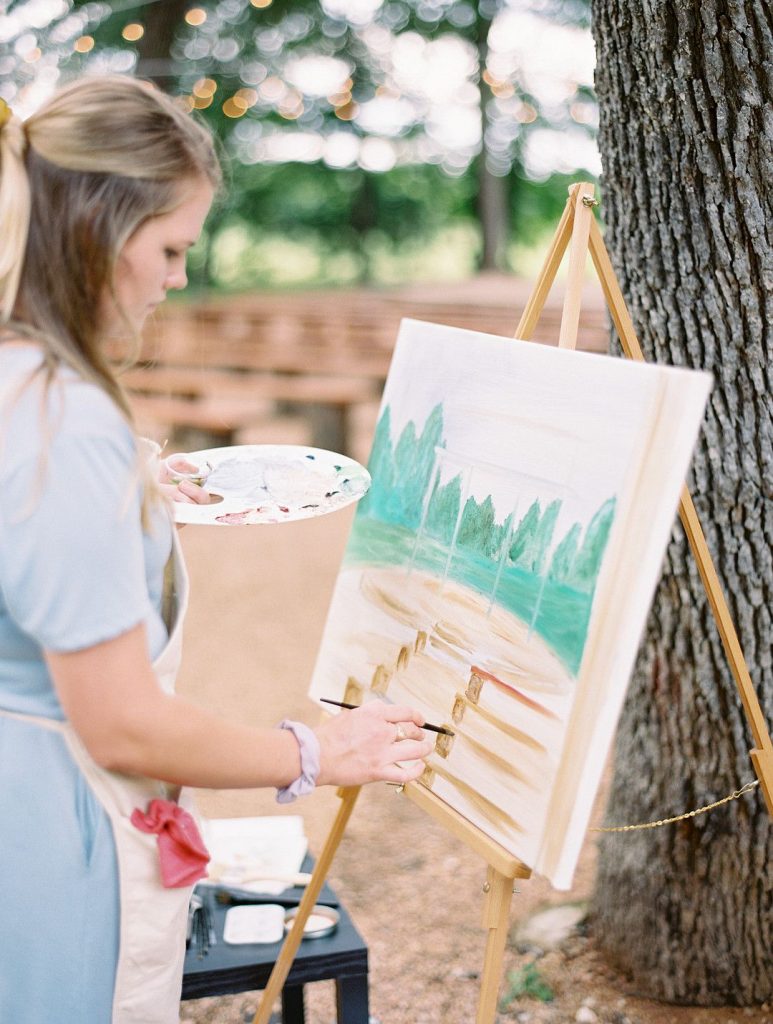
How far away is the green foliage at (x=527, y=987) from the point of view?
83.8 inches

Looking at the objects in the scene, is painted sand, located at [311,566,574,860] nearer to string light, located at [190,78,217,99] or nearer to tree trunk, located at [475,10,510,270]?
string light, located at [190,78,217,99]

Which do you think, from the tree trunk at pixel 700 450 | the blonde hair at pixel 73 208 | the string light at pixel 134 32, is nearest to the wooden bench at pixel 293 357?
the string light at pixel 134 32

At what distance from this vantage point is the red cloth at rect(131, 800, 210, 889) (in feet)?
3.70

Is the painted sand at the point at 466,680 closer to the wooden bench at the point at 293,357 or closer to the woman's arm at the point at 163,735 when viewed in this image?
the woman's arm at the point at 163,735

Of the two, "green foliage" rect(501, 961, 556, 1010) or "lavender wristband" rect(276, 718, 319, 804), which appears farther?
"green foliage" rect(501, 961, 556, 1010)

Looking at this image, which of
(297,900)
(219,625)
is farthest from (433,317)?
(297,900)

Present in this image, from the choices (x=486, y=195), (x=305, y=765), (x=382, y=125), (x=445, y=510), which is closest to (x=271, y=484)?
(x=445, y=510)

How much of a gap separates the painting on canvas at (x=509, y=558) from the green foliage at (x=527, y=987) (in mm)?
926

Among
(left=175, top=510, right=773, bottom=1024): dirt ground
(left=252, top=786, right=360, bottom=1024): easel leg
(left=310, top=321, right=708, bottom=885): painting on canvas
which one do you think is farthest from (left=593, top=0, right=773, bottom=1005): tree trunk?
(left=252, top=786, right=360, bottom=1024): easel leg

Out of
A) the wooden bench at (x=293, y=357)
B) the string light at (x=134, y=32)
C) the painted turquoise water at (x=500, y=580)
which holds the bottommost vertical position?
the wooden bench at (x=293, y=357)

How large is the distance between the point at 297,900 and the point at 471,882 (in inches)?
36.7

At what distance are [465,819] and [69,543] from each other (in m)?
0.71

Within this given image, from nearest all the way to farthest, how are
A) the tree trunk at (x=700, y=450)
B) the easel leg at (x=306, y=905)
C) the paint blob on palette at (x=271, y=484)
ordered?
the paint blob on palette at (x=271, y=484) → the easel leg at (x=306, y=905) → the tree trunk at (x=700, y=450)

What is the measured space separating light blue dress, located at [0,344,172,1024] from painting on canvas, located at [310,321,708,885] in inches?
18.2
